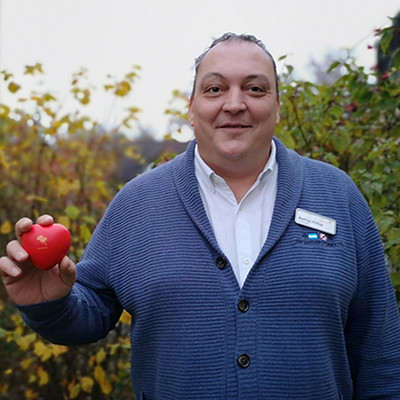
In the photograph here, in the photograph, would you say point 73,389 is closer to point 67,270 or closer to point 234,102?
point 67,270

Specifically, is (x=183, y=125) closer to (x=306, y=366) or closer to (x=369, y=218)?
(x=369, y=218)

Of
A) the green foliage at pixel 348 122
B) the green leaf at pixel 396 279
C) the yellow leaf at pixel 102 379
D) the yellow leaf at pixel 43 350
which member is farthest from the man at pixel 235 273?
the yellow leaf at pixel 102 379

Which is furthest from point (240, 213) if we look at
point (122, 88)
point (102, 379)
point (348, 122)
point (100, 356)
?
point (122, 88)

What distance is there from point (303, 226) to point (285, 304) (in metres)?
0.27

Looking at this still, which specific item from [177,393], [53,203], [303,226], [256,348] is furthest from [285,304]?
[53,203]

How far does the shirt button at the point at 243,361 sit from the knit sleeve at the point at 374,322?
0.46m

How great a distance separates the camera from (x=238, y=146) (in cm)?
188

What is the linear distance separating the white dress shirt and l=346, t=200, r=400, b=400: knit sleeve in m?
0.32

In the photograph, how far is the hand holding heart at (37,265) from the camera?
5.53 feet

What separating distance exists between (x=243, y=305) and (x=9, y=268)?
2.34 feet

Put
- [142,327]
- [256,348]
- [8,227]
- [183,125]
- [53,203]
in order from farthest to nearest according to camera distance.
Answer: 1. [53,203]
2. [8,227]
3. [183,125]
4. [142,327]
5. [256,348]

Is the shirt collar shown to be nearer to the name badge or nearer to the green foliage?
the name badge

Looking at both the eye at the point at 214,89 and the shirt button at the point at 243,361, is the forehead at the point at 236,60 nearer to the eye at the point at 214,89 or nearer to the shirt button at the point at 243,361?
the eye at the point at 214,89

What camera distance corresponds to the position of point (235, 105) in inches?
73.4
